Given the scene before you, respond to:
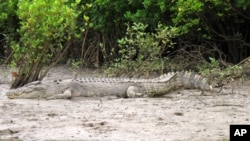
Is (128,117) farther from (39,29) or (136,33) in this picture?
(136,33)

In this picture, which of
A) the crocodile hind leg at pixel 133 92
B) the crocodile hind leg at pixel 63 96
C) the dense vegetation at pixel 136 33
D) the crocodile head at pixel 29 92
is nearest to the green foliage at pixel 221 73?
the dense vegetation at pixel 136 33

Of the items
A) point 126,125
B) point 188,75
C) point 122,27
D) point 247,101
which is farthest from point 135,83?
point 122,27

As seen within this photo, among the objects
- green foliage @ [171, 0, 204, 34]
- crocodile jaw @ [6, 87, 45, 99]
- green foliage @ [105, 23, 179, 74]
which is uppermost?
green foliage @ [171, 0, 204, 34]

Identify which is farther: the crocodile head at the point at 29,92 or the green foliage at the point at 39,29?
the green foliage at the point at 39,29

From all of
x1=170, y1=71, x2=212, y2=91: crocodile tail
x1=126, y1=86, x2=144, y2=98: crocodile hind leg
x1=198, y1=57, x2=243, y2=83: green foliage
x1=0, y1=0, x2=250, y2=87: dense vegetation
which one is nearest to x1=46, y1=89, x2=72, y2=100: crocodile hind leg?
x1=0, y1=0, x2=250, y2=87: dense vegetation

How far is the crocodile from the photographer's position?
10883 millimetres

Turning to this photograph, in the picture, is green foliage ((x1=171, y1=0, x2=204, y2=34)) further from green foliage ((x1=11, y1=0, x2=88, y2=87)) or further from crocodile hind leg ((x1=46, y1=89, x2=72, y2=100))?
crocodile hind leg ((x1=46, y1=89, x2=72, y2=100))

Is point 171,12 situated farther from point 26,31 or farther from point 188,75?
point 26,31

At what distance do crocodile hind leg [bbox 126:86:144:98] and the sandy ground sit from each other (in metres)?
0.34

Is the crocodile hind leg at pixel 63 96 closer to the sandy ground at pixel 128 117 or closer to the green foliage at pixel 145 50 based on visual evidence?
the sandy ground at pixel 128 117

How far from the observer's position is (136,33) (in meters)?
13.0

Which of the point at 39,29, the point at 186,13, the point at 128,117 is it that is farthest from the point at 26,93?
the point at 186,13

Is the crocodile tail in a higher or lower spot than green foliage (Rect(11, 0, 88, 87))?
lower

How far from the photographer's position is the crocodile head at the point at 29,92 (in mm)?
10602
